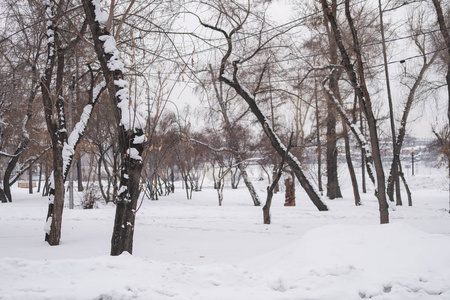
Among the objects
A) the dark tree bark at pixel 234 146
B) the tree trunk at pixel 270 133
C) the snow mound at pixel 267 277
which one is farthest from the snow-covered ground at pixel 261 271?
the dark tree bark at pixel 234 146

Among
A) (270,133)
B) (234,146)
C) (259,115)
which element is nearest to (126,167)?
(270,133)

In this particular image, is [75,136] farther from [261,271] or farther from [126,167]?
[261,271]

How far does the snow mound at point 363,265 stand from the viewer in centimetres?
340

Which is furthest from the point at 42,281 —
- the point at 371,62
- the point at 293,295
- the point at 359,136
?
the point at 371,62

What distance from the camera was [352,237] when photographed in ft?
15.6

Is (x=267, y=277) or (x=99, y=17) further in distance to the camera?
(x=99, y=17)

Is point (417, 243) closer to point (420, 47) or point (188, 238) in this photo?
point (188, 238)

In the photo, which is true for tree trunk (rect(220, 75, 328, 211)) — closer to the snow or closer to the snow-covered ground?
the snow-covered ground

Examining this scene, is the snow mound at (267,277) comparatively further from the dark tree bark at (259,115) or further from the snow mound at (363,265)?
the dark tree bark at (259,115)

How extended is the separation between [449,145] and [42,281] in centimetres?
1759

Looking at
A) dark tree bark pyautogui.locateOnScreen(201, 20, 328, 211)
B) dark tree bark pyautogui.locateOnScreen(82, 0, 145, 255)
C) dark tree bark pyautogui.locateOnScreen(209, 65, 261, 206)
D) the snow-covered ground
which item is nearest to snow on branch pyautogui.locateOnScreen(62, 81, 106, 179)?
the snow-covered ground

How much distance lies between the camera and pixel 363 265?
3.93 meters

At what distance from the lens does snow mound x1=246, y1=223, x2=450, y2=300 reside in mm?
3404

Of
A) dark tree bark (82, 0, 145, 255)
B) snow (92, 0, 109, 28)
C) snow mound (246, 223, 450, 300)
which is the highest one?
snow (92, 0, 109, 28)
